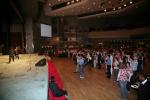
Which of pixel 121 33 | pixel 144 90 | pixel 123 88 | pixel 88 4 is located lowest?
pixel 123 88

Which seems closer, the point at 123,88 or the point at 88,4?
the point at 123,88

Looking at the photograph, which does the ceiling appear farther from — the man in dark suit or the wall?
the man in dark suit

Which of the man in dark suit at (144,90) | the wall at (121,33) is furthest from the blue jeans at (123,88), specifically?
the wall at (121,33)

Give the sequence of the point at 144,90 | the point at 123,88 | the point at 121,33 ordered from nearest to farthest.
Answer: the point at 144,90 → the point at 123,88 → the point at 121,33

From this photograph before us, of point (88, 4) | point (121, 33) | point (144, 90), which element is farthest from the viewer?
point (121, 33)

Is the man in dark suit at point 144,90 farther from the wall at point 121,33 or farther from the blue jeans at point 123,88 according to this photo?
the wall at point 121,33

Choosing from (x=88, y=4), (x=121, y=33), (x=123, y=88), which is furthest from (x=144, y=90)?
(x=121, y=33)

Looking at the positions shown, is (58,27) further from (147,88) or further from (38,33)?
(147,88)

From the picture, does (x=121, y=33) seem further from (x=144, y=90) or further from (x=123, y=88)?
(x=144, y=90)

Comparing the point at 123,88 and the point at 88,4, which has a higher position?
the point at 88,4

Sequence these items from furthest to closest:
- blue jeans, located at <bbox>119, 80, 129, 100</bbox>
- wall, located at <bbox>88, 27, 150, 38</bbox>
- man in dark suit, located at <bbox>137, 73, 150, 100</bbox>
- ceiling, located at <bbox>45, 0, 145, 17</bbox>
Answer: wall, located at <bbox>88, 27, 150, 38</bbox> < ceiling, located at <bbox>45, 0, 145, 17</bbox> < blue jeans, located at <bbox>119, 80, 129, 100</bbox> < man in dark suit, located at <bbox>137, 73, 150, 100</bbox>

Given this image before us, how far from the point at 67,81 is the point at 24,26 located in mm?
21925

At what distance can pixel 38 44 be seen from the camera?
39156 mm

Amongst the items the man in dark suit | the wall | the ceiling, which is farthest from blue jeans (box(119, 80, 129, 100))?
the wall
